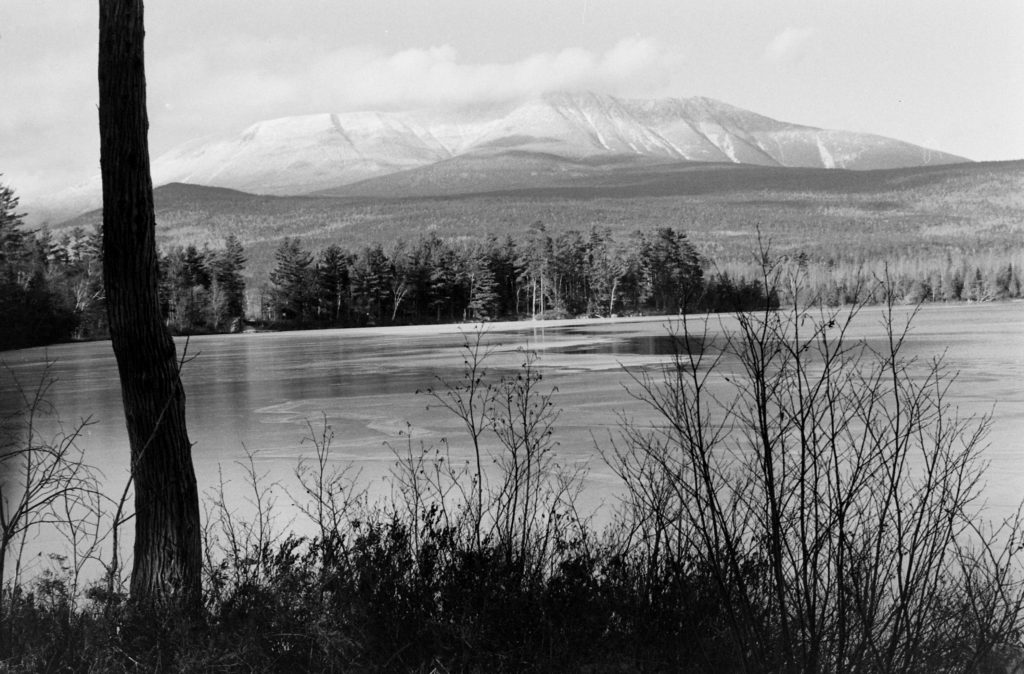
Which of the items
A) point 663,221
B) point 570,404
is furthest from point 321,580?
point 663,221

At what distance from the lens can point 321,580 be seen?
4.07 meters

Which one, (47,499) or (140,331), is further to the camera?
(140,331)

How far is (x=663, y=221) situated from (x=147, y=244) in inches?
4578

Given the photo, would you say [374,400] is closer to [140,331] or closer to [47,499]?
[140,331]

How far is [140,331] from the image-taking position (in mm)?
4223

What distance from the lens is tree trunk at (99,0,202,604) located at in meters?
4.17

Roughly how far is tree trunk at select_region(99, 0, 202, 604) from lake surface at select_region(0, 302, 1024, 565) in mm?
494

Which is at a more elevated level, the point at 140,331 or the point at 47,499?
the point at 140,331

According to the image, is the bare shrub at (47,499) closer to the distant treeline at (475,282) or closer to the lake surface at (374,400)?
the lake surface at (374,400)

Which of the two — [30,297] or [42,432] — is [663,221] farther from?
[42,432]

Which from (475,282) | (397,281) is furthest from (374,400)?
(475,282)

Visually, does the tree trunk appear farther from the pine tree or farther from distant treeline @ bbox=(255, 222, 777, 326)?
the pine tree

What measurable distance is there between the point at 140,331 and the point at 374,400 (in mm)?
8660

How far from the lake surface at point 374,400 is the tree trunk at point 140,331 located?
494 mm
